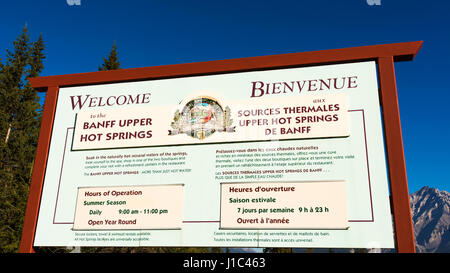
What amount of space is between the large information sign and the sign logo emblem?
0.02m

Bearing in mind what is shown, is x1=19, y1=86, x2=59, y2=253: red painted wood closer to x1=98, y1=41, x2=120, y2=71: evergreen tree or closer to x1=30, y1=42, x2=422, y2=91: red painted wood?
x1=30, y1=42, x2=422, y2=91: red painted wood

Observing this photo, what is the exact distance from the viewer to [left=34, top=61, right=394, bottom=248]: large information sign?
190 inches

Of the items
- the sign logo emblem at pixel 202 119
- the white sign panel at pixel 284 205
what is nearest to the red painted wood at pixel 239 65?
the sign logo emblem at pixel 202 119

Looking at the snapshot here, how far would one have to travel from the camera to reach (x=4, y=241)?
57.1ft

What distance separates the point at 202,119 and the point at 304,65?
1851 mm

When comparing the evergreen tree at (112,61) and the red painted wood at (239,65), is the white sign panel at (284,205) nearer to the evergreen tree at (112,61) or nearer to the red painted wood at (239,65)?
the red painted wood at (239,65)

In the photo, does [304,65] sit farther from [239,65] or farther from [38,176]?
[38,176]

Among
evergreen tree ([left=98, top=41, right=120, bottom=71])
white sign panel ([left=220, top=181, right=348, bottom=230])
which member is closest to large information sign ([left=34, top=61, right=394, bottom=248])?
white sign panel ([left=220, top=181, right=348, bottom=230])

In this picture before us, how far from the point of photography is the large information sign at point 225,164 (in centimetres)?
484

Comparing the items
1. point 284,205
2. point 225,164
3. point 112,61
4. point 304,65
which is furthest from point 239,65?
point 112,61

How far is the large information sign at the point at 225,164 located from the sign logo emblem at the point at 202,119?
2cm

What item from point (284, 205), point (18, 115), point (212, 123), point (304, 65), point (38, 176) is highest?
point (18, 115)

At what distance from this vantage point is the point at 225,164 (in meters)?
5.34
